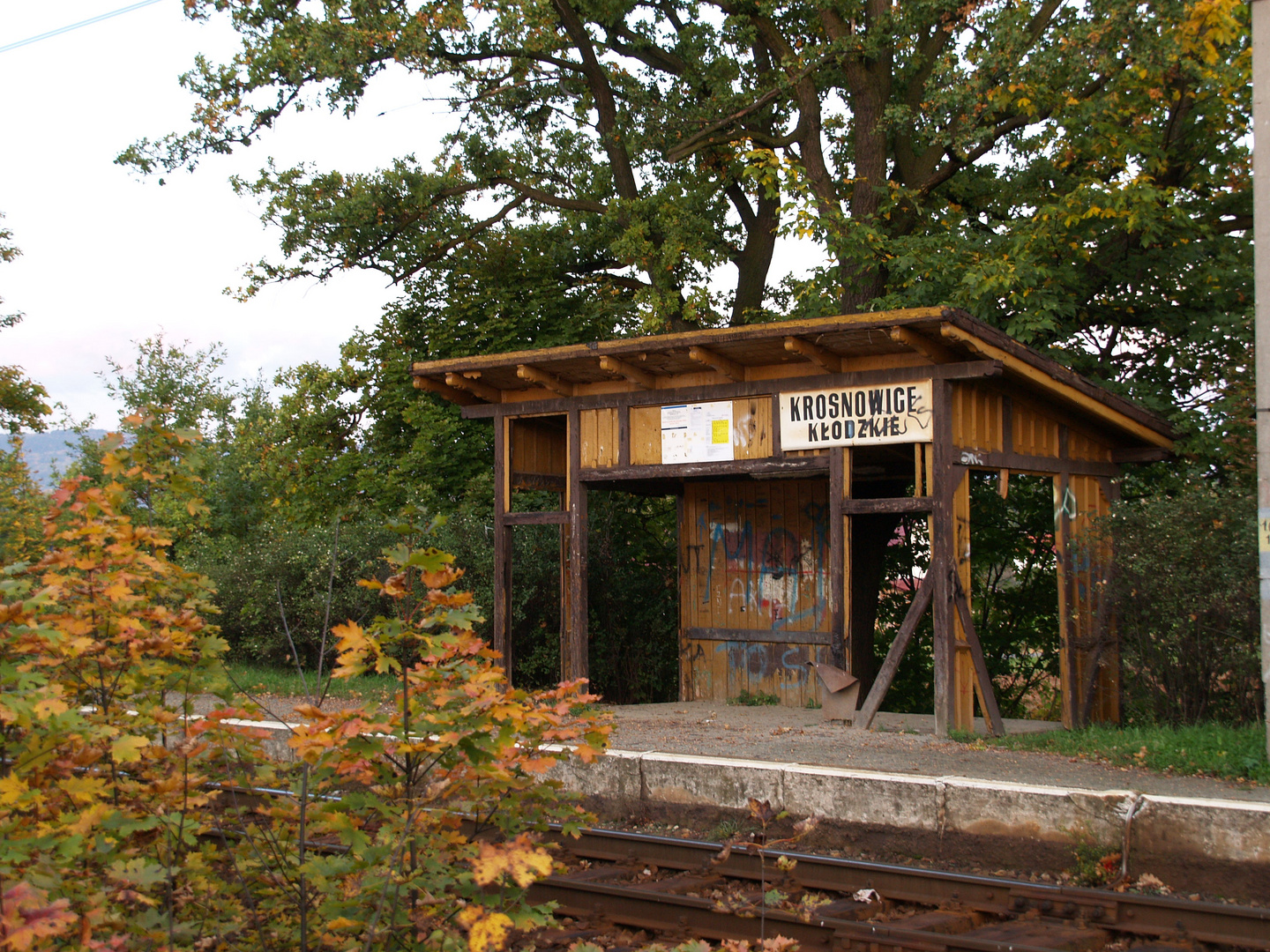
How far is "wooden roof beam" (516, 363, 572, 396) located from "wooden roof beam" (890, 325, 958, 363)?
12.8 feet

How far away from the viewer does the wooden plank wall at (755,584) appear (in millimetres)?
13227

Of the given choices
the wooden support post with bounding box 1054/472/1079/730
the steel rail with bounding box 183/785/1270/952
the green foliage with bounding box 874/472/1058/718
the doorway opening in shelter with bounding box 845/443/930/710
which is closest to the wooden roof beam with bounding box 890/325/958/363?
the doorway opening in shelter with bounding box 845/443/930/710

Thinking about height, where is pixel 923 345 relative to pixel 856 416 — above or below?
above

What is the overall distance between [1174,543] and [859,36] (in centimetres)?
936

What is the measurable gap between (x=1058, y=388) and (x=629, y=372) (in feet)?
13.6

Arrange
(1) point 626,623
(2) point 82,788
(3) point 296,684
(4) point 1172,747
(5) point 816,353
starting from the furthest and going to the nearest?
1. (1) point 626,623
2. (3) point 296,684
3. (5) point 816,353
4. (4) point 1172,747
5. (2) point 82,788

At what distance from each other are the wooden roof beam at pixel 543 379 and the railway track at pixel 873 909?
6.10m

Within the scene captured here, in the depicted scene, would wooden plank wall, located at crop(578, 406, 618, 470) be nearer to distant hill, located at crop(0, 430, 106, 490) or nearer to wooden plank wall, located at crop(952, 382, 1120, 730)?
wooden plank wall, located at crop(952, 382, 1120, 730)

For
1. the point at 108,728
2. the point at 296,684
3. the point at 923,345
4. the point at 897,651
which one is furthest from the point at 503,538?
the point at 108,728

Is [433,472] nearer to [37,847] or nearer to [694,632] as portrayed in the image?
[694,632]

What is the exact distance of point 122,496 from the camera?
13.9 feet

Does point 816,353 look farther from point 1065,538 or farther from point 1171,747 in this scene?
point 1171,747

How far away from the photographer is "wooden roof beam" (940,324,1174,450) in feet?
31.2

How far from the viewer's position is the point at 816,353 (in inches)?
408
